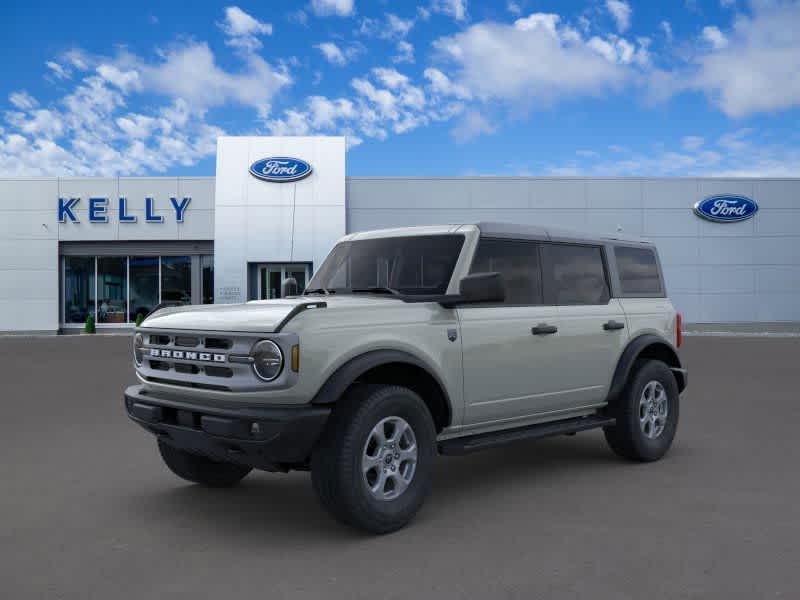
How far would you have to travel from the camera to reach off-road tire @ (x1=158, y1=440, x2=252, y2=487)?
5.52 metres

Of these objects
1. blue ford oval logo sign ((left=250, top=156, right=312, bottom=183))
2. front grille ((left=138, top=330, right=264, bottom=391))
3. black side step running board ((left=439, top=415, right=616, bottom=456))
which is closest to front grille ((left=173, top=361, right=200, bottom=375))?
front grille ((left=138, top=330, right=264, bottom=391))

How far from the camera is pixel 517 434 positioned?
17.9ft

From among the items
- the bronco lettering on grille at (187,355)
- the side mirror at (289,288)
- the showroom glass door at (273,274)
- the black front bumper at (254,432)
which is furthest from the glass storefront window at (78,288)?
the black front bumper at (254,432)

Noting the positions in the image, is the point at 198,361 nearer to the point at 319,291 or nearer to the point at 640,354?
the point at 319,291

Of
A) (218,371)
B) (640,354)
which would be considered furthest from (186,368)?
(640,354)

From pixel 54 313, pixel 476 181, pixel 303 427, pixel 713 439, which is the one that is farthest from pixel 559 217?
pixel 303 427

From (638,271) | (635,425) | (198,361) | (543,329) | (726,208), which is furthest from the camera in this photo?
(726,208)

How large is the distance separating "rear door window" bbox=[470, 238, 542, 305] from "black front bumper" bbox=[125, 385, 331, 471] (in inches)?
72.3

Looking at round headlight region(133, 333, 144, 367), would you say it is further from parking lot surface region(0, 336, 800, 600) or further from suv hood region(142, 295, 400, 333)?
parking lot surface region(0, 336, 800, 600)

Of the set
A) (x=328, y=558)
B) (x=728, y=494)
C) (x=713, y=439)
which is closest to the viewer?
(x=328, y=558)

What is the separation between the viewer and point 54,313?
31.1 m

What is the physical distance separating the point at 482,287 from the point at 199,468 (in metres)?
2.54

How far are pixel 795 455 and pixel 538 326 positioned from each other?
10.0 feet

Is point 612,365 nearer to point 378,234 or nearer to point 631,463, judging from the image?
point 631,463
